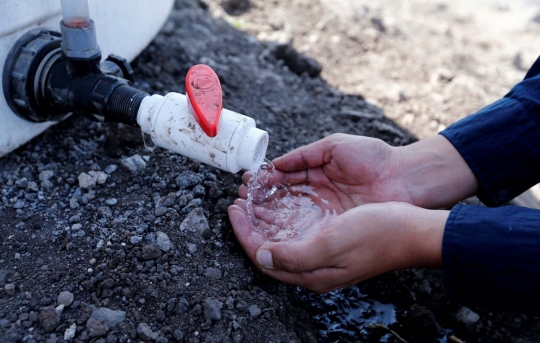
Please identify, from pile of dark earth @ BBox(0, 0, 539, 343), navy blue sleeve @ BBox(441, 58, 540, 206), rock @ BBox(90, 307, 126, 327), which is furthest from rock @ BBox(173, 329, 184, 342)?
navy blue sleeve @ BBox(441, 58, 540, 206)

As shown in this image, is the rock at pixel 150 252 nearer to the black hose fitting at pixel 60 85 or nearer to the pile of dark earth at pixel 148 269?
the pile of dark earth at pixel 148 269

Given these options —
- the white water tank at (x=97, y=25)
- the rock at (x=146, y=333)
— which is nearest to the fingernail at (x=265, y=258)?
the rock at (x=146, y=333)

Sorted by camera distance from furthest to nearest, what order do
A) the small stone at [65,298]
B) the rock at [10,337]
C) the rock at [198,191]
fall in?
the rock at [198,191] < the small stone at [65,298] < the rock at [10,337]

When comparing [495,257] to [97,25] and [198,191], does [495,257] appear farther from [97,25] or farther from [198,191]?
[97,25]

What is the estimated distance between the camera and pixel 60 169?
1.62 m

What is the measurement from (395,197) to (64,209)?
1.01 meters

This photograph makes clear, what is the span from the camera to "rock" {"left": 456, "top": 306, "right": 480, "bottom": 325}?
1.65 metres

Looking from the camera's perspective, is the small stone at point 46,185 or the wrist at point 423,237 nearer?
the wrist at point 423,237

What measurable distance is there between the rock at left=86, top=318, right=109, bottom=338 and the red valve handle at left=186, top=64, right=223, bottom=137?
0.50 meters

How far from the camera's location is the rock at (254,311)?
134cm

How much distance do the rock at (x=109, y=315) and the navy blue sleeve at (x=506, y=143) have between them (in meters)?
1.12

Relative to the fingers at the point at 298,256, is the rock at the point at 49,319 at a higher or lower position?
lower

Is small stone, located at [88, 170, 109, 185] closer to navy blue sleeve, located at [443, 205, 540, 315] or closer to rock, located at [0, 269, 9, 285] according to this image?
rock, located at [0, 269, 9, 285]

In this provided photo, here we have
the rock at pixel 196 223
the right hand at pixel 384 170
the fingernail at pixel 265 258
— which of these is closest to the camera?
the fingernail at pixel 265 258
